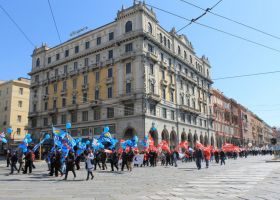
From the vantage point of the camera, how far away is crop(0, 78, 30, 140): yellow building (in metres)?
58.4

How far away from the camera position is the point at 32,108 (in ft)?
174

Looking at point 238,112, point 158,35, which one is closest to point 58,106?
point 158,35

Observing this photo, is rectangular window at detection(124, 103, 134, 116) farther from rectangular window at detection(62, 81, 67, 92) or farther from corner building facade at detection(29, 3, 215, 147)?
rectangular window at detection(62, 81, 67, 92)

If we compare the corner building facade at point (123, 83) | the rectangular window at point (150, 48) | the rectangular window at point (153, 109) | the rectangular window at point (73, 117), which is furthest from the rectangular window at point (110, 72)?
the rectangular window at point (73, 117)

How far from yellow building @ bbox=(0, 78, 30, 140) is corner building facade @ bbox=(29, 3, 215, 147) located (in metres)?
7.85

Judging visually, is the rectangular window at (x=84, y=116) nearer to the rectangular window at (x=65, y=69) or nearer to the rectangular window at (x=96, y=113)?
the rectangular window at (x=96, y=113)

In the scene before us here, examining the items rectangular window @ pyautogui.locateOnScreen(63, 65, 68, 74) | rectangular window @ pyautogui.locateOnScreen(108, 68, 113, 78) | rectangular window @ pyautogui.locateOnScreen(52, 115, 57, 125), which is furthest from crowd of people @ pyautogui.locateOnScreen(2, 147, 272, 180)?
rectangular window @ pyautogui.locateOnScreen(63, 65, 68, 74)

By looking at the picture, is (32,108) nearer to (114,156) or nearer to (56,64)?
(56,64)

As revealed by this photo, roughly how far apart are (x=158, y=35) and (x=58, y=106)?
21.0 metres

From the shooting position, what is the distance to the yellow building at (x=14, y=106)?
192ft

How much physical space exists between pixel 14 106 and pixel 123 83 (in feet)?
103

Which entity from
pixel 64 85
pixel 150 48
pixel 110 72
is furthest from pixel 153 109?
pixel 64 85

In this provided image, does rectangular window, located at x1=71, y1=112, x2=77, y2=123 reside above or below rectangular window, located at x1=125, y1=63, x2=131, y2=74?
below

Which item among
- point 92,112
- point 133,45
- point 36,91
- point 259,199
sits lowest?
point 259,199
